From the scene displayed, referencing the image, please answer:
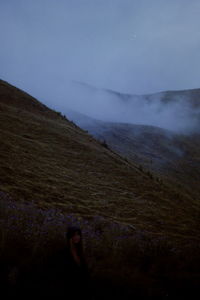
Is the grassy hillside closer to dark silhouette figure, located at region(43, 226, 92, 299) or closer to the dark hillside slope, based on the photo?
the dark hillside slope

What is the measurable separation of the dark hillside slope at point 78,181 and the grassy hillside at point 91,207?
0.10ft

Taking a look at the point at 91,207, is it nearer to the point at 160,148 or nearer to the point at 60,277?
the point at 60,277

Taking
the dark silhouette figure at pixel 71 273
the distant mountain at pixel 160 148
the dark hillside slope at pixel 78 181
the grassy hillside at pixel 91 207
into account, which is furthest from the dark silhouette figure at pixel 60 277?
the distant mountain at pixel 160 148

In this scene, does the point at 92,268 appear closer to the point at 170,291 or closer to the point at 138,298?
the point at 138,298

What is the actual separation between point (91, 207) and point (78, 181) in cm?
178

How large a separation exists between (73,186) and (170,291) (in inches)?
197

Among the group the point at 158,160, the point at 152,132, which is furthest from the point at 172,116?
the point at 158,160

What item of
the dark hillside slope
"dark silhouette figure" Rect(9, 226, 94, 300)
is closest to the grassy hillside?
the dark hillside slope

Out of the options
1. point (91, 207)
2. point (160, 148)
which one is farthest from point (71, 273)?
point (160, 148)

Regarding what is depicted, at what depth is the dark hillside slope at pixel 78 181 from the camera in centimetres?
633

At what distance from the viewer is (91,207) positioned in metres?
6.54

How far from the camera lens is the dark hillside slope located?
6328 mm

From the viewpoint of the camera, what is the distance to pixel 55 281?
2.60 meters

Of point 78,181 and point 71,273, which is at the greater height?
point 78,181
